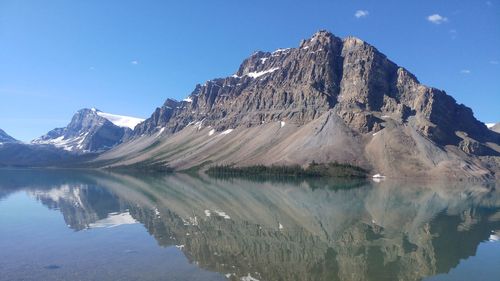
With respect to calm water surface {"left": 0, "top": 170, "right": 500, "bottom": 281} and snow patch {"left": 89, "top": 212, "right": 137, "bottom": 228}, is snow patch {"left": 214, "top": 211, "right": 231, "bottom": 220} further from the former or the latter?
snow patch {"left": 89, "top": 212, "right": 137, "bottom": 228}

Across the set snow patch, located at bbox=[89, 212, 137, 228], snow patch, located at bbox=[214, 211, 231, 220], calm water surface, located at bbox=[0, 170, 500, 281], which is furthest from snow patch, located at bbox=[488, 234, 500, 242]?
snow patch, located at bbox=[89, 212, 137, 228]

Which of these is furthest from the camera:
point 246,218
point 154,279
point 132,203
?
point 132,203

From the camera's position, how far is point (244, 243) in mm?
51500

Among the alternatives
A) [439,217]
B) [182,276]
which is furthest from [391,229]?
[182,276]

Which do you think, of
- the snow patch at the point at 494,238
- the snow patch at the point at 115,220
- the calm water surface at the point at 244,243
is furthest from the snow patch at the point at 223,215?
the snow patch at the point at 494,238

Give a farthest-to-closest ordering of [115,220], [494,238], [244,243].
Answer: [115,220]
[494,238]
[244,243]

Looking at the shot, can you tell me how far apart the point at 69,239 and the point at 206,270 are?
2393 centimetres

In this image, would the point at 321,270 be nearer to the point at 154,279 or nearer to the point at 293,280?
the point at 293,280

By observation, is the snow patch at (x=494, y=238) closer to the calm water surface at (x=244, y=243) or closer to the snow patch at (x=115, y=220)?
the calm water surface at (x=244, y=243)

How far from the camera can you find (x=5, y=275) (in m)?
36.1

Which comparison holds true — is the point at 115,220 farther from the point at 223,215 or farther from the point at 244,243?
the point at 244,243

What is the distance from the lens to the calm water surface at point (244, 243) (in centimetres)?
3906

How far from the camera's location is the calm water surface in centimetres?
3906

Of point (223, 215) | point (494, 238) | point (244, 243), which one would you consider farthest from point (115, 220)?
point (494, 238)
